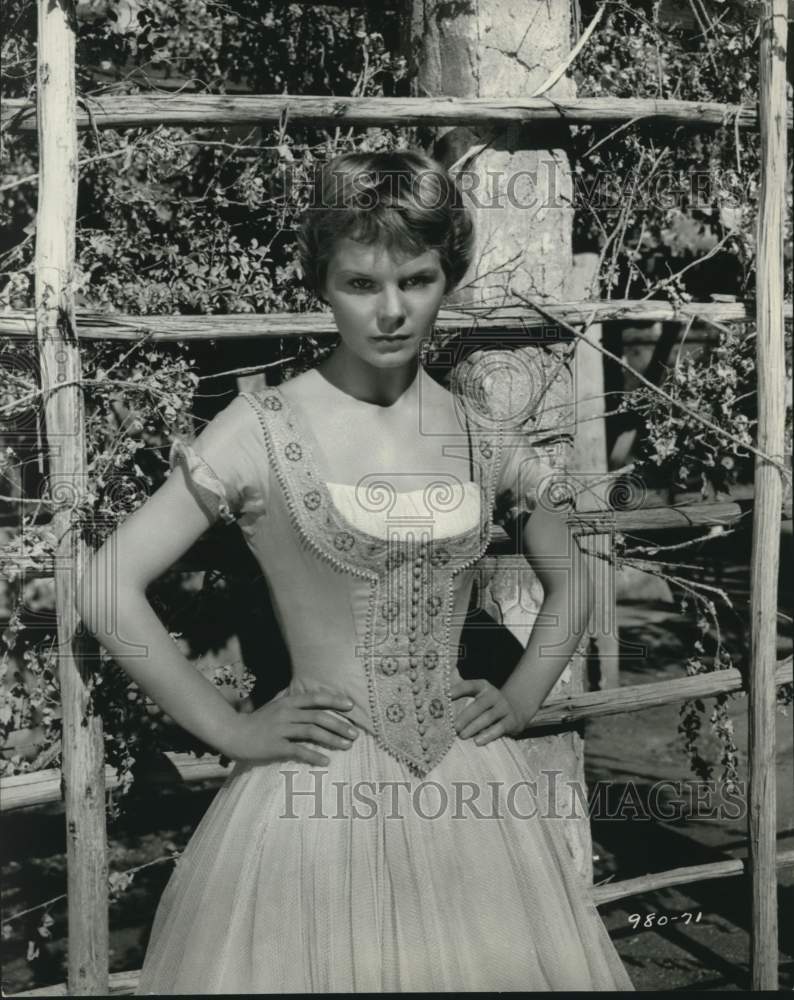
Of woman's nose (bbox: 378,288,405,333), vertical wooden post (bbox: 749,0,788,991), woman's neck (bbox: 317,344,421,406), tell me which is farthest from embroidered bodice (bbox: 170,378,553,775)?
vertical wooden post (bbox: 749,0,788,991)

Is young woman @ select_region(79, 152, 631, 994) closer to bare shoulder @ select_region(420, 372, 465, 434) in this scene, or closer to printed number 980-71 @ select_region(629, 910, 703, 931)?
bare shoulder @ select_region(420, 372, 465, 434)

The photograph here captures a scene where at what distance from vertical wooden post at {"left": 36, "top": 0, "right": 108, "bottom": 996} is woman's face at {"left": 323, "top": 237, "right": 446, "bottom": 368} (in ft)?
2.32

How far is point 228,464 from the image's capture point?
1875mm

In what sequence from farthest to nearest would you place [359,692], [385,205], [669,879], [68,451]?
[669,879] → [68,451] → [359,692] → [385,205]

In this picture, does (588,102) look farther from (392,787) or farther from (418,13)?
(392,787)

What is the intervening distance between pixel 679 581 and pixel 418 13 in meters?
1.55

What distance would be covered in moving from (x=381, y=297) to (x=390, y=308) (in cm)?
3

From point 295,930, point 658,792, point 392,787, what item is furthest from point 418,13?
point 658,792

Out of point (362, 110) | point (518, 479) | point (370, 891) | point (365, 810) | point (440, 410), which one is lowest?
point (370, 891)

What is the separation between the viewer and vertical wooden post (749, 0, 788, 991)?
9.21 ft

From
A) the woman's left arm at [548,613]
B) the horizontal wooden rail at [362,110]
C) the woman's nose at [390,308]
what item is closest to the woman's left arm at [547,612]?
the woman's left arm at [548,613]

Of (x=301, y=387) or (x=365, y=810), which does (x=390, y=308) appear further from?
(x=365, y=810)

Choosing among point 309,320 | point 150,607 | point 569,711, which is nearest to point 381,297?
point 150,607

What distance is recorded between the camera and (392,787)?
190cm
